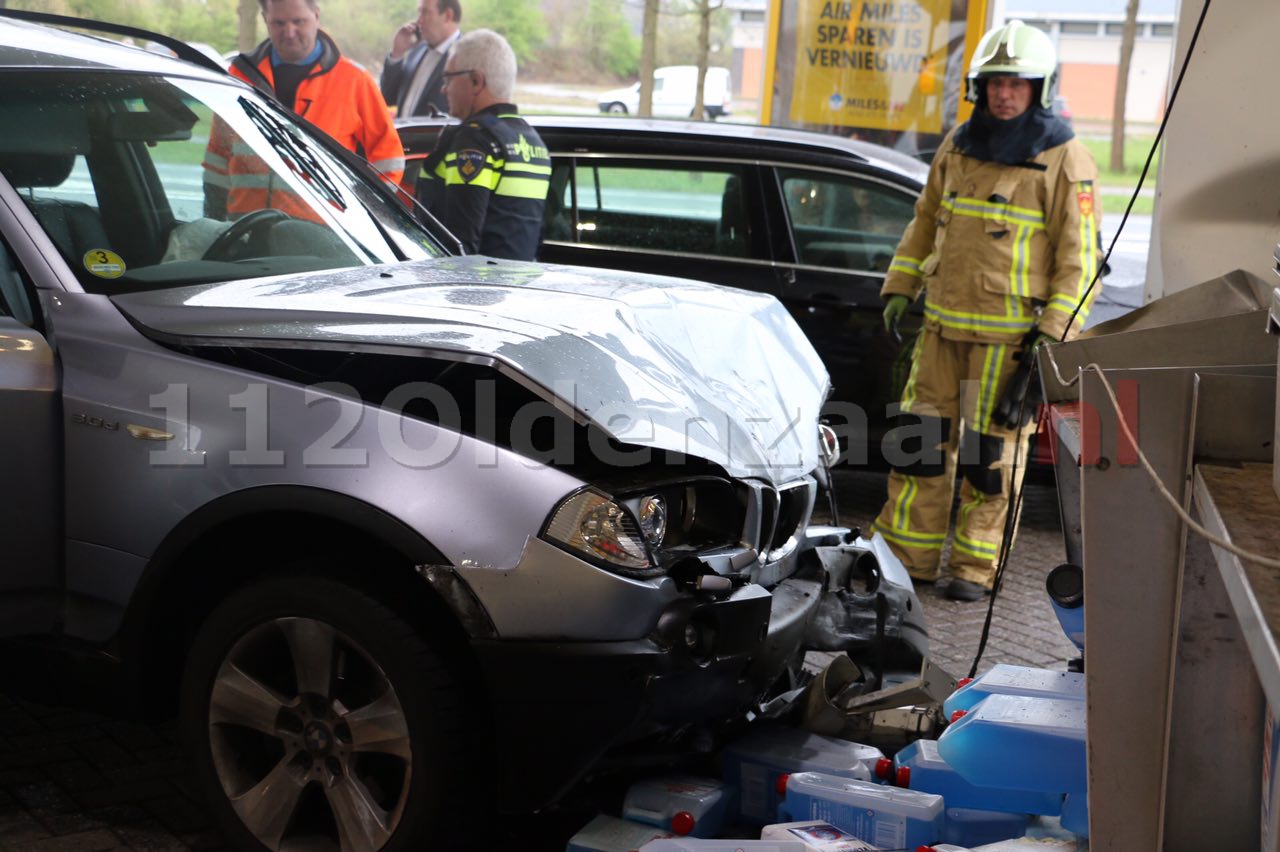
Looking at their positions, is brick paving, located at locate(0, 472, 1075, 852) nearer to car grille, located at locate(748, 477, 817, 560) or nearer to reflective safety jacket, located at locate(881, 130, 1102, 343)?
car grille, located at locate(748, 477, 817, 560)

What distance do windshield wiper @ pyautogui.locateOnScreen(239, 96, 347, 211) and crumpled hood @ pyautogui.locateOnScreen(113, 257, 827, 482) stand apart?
15.8 inches

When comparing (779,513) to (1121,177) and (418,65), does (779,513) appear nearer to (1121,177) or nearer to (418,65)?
(418,65)

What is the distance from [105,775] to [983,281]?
12.3ft

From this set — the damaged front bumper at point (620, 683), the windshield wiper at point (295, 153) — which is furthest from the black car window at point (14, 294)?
the damaged front bumper at point (620, 683)

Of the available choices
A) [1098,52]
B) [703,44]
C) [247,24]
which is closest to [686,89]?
[703,44]

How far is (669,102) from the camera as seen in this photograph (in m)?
14.8

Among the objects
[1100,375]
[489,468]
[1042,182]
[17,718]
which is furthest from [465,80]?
[1100,375]

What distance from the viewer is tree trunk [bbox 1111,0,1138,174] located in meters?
21.6

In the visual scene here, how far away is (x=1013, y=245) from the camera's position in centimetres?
568

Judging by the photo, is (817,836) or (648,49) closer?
(817,836)

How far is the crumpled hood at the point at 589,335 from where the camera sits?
3102 millimetres

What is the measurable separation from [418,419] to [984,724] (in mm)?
1420

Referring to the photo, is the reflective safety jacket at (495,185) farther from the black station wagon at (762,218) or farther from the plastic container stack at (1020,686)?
the plastic container stack at (1020,686)

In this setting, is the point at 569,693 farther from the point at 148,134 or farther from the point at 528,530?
the point at 148,134
